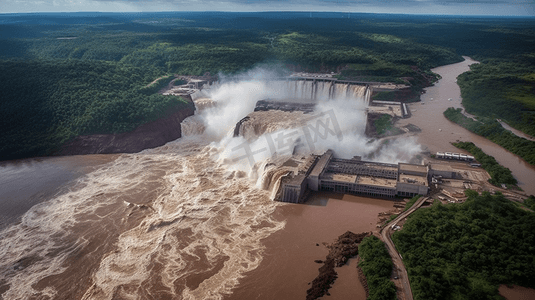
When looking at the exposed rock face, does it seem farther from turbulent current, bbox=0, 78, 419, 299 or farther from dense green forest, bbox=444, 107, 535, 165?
dense green forest, bbox=444, 107, 535, 165

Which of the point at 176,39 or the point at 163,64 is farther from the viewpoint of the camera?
the point at 176,39

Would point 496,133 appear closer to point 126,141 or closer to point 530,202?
point 530,202

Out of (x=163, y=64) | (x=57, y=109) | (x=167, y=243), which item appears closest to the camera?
(x=167, y=243)

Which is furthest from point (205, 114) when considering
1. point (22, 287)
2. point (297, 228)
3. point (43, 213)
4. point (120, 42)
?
point (120, 42)

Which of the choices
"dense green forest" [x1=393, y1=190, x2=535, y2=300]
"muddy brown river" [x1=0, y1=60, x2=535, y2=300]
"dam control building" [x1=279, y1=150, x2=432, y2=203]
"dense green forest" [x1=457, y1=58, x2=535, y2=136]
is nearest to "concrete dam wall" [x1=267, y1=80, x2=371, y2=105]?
"muddy brown river" [x1=0, y1=60, x2=535, y2=300]

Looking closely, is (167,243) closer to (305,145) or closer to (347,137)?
(305,145)

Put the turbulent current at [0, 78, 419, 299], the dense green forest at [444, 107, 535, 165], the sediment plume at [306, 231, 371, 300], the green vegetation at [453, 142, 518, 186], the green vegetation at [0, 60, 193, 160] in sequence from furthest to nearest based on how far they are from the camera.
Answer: the green vegetation at [0, 60, 193, 160], the dense green forest at [444, 107, 535, 165], the green vegetation at [453, 142, 518, 186], the turbulent current at [0, 78, 419, 299], the sediment plume at [306, 231, 371, 300]

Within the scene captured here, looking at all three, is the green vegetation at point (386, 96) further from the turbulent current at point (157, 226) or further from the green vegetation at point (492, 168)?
the green vegetation at point (492, 168)
